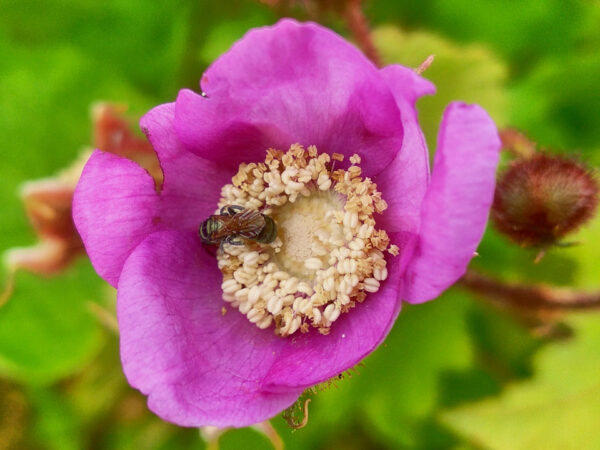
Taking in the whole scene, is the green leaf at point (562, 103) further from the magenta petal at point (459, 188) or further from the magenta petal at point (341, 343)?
the magenta petal at point (459, 188)

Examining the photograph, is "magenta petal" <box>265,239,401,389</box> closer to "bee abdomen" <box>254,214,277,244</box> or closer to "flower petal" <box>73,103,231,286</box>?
"bee abdomen" <box>254,214,277,244</box>

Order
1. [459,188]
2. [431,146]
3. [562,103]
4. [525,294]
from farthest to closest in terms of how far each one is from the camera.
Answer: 1. [562,103]
2. [431,146]
3. [525,294]
4. [459,188]

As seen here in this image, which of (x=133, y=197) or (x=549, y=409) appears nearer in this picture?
(x=133, y=197)

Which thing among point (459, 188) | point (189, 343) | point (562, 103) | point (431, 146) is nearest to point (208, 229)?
point (189, 343)

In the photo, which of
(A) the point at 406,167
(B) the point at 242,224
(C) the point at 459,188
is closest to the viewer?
(C) the point at 459,188

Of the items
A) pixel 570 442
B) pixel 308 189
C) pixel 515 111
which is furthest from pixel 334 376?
pixel 515 111

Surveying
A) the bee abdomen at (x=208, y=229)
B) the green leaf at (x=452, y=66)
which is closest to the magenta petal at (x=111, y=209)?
the bee abdomen at (x=208, y=229)

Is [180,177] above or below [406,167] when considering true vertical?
below

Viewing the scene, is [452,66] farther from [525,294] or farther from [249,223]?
[249,223]
